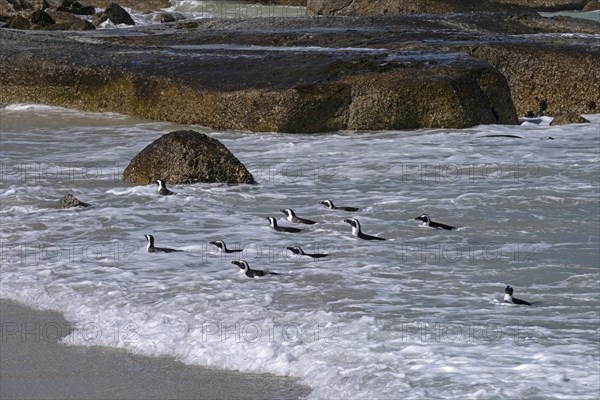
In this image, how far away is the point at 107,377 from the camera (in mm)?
5867

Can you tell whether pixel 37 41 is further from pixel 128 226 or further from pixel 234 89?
pixel 128 226

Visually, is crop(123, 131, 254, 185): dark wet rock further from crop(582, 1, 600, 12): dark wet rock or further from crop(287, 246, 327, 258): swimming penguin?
crop(582, 1, 600, 12): dark wet rock

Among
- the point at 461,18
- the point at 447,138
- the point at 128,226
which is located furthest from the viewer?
the point at 461,18

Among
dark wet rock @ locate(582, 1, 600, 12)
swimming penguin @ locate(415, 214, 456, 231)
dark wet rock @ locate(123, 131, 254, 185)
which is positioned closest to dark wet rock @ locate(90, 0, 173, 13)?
dark wet rock @ locate(582, 1, 600, 12)

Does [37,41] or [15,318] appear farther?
[37,41]

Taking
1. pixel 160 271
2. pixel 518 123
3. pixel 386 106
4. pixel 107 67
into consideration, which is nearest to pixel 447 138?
pixel 386 106

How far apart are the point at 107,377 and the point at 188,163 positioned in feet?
16.7

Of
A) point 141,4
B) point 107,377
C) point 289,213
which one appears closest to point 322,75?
point 289,213

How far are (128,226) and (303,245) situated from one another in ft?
5.30

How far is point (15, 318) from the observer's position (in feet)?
22.7

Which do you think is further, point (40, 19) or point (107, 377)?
point (40, 19)

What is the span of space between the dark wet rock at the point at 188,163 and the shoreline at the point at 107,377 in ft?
14.3

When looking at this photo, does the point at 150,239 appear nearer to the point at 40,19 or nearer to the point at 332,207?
the point at 332,207

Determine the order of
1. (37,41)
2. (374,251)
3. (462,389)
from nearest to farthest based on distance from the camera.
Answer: (462,389) < (374,251) < (37,41)
